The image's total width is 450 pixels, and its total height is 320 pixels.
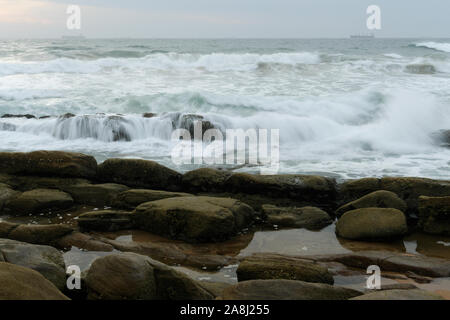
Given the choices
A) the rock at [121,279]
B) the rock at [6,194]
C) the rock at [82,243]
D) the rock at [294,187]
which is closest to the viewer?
the rock at [121,279]

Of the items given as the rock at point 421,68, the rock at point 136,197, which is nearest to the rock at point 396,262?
the rock at point 136,197

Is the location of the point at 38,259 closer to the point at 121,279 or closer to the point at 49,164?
the point at 121,279

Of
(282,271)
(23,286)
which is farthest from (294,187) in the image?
(23,286)

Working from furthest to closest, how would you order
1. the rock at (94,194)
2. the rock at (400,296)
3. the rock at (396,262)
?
the rock at (94,194) < the rock at (396,262) < the rock at (400,296)

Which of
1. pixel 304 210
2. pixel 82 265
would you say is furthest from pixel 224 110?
pixel 82 265

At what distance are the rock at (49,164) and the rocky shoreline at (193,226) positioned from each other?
2 cm

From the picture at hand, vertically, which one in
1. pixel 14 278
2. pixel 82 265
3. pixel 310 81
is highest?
pixel 310 81

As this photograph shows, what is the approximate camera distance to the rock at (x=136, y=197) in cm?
606

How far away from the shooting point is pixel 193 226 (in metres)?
5.14

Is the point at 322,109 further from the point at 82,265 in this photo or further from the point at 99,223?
the point at 82,265

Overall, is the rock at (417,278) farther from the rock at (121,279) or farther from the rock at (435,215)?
the rock at (121,279)

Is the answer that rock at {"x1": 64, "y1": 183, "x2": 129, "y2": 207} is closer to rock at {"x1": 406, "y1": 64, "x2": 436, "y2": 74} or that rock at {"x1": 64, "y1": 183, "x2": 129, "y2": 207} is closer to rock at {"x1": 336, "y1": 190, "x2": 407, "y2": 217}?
rock at {"x1": 336, "y1": 190, "x2": 407, "y2": 217}
